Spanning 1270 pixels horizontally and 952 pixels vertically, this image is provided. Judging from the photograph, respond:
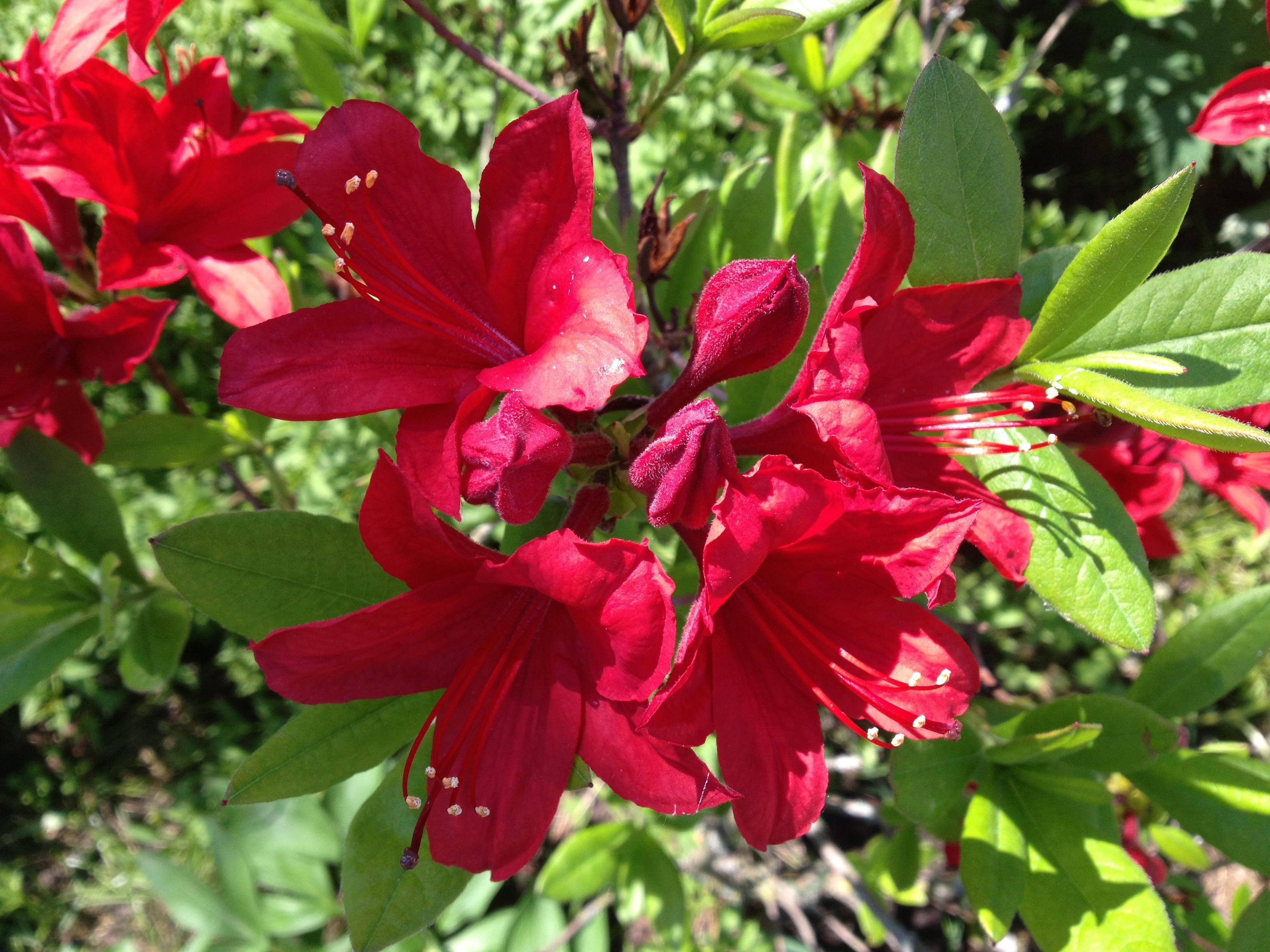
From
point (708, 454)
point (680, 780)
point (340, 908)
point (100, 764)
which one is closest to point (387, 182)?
point (708, 454)

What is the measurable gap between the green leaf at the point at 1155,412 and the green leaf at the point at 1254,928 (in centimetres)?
73

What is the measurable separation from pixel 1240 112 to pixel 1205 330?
582mm

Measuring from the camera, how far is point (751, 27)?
40.6 inches

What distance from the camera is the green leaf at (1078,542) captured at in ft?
3.23

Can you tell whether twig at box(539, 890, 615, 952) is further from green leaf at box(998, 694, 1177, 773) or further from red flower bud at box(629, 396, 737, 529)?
red flower bud at box(629, 396, 737, 529)

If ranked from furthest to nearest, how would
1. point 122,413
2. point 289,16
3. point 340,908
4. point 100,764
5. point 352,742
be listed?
point 100,764, point 122,413, point 340,908, point 289,16, point 352,742

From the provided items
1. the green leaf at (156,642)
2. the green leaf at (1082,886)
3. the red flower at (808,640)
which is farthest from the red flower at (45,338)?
the green leaf at (1082,886)

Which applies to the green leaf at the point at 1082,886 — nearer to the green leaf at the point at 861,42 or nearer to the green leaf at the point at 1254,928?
the green leaf at the point at 1254,928

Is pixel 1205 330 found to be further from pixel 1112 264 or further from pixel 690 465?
pixel 690 465

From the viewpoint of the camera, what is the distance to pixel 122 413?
281 cm

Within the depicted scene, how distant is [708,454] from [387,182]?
1.57ft

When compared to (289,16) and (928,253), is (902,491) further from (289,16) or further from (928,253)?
(289,16)

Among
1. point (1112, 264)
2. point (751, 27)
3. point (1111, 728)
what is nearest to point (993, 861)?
point (1111, 728)

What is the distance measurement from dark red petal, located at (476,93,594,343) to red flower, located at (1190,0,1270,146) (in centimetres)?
103
